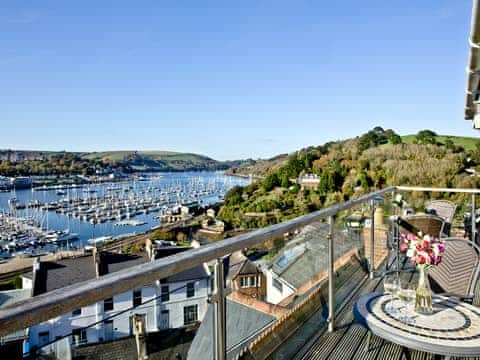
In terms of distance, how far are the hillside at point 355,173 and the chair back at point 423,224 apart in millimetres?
14636

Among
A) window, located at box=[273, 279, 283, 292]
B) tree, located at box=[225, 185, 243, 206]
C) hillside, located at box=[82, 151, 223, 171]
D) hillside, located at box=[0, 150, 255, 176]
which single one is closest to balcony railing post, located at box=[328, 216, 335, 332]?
window, located at box=[273, 279, 283, 292]

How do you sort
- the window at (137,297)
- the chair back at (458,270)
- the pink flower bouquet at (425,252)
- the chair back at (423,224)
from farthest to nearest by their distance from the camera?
the chair back at (423,224), the chair back at (458,270), the pink flower bouquet at (425,252), the window at (137,297)

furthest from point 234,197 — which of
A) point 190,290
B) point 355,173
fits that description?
point 190,290

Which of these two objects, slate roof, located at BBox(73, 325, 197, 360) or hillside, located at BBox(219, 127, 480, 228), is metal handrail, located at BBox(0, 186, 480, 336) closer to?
slate roof, located at BBox(73, 325, 197, 360)

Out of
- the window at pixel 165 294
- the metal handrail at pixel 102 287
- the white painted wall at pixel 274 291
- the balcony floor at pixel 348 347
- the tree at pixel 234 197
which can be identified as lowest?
the tree at pixel 234 197

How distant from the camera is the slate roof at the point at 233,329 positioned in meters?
1.56

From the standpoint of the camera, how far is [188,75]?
25.6 metres

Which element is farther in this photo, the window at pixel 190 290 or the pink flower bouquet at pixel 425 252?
the pink flower bouquet at pixel 425 252

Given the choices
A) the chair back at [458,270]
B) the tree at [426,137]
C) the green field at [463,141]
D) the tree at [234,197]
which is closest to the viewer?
the chair back at [458,270]

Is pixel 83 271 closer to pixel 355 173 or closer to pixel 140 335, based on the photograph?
pixel 140 335

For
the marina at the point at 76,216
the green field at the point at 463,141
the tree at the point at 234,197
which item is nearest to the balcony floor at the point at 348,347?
the green field at the point at 463,141

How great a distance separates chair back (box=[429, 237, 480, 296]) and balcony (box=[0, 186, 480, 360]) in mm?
719

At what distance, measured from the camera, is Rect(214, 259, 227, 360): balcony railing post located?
1632 mm

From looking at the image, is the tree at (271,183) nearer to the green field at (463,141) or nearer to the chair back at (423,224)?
the green field at (463,141)
